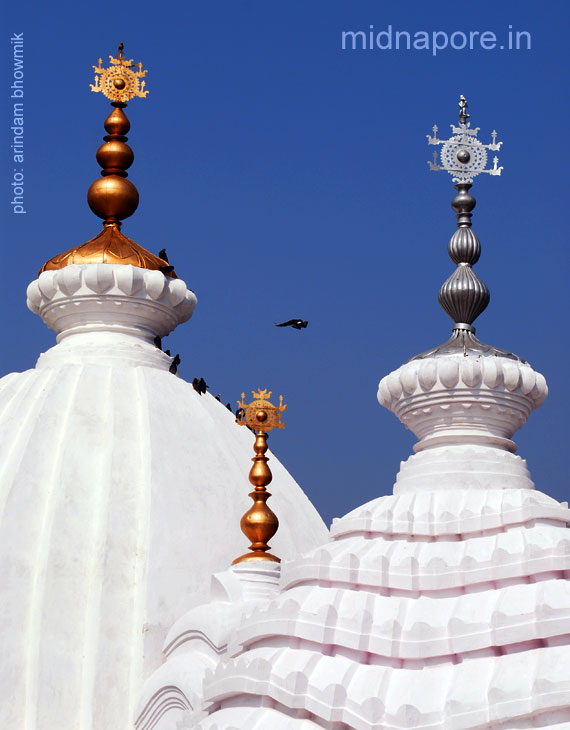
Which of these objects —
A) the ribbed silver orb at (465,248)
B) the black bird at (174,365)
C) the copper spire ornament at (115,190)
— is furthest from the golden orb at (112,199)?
the ribbed silver orb at (465,248)

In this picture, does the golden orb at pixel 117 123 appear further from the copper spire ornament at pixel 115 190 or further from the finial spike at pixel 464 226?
the finial spike at pixel 464 226

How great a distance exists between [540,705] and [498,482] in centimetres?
336

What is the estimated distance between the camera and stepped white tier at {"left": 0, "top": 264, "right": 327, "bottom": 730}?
16266 millimetres

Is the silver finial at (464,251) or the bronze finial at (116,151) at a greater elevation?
the bronze finial at (116,151)

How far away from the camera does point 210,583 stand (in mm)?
16438

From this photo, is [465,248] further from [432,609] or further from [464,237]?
[432,609]

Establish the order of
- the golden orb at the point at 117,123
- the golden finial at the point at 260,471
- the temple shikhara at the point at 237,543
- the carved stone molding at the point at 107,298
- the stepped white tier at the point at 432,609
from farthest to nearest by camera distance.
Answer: the golden orb at the point at 117,123
the carved stone molding at the point at 107,298
the golden finial at the point at 260,471
the temple shikhara at the point at 237,543
the stepped white tier at the point at 432,609

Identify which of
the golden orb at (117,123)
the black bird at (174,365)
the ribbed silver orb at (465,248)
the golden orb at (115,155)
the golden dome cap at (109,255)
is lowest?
the ribbed silver orb at (465,248)

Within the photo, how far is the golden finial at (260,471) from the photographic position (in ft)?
51.0

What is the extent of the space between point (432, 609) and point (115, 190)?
10.8m

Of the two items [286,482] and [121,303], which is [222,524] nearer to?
[286,482]

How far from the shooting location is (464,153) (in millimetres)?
14641

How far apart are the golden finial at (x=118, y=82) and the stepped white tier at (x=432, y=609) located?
895 cm

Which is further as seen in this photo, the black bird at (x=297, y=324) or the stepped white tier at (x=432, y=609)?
the black bird at (x=297, y=324)
